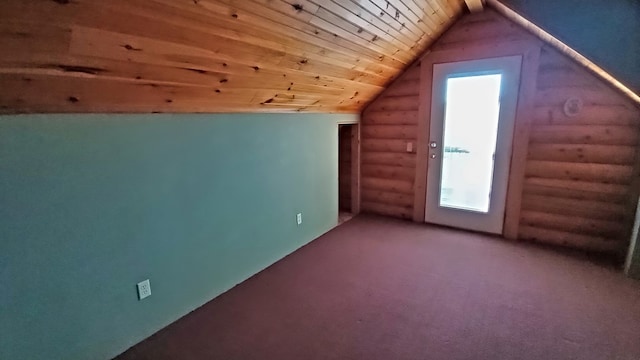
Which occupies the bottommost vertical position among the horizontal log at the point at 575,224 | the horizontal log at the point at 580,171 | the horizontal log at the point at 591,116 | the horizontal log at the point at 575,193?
the horizontal log at the point at 575,224

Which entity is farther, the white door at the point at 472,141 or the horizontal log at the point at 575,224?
the white door at the point at 472,141

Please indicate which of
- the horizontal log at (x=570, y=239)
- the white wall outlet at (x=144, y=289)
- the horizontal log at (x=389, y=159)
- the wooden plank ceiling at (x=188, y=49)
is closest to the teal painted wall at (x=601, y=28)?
the wooden plank ceiling at (x=188, y=49)

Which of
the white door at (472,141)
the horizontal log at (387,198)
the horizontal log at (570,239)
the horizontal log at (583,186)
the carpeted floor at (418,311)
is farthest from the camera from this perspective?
the horizontal log at (387,198)

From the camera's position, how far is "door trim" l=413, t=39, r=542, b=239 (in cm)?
316

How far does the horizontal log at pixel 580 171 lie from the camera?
117 inches

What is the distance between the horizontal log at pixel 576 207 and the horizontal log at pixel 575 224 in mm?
43

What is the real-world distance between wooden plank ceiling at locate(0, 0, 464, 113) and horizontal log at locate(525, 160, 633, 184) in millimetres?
1850

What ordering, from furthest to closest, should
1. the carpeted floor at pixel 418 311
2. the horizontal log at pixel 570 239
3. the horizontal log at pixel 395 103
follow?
the horizontal log at pixel 395 103, the horizontal log at pixel 570 239, the carpeted floor at pixel 418 311

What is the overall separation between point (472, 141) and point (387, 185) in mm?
1185

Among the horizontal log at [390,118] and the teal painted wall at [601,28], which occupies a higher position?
the teal painted wall at [601,28]

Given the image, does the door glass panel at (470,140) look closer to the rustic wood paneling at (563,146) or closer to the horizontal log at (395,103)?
the rustic wood paneling at (563,146)

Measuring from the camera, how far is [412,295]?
8.13 feet

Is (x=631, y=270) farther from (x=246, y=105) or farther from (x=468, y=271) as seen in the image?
(x=246, y=105)

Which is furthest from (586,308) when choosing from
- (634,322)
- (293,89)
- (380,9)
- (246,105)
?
(246,105)
